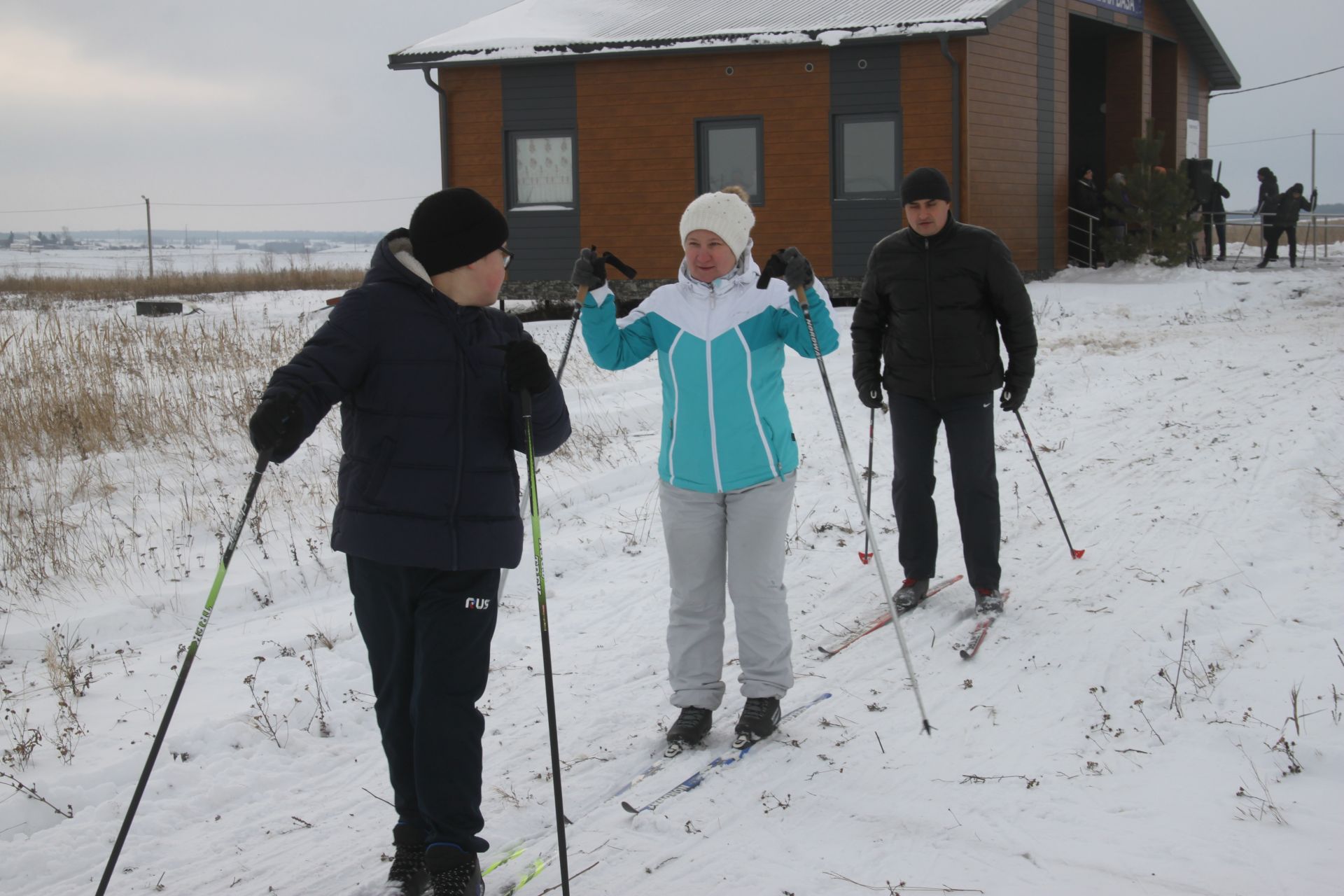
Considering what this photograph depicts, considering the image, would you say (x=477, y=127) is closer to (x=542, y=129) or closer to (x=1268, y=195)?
(x=542, y=129)

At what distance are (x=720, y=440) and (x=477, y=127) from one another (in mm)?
14438

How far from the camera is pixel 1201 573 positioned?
550cm

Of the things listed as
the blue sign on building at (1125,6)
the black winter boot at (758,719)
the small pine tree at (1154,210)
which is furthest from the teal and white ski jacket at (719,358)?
the blue sign on building at (1125,6)

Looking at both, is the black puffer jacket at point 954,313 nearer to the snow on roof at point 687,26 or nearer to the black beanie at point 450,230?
the black beanie at point 450,230

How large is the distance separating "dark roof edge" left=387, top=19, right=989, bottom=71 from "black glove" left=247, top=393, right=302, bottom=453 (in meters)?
14.0

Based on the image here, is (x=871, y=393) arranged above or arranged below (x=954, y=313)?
below

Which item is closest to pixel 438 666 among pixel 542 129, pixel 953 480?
pixel 953 480

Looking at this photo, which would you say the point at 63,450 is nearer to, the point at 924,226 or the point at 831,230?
the point at 924,226

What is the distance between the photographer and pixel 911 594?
5391 millimetres

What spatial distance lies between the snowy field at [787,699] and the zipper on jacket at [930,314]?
1.06 metres

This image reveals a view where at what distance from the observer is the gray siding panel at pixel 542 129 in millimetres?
16828

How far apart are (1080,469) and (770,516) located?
4.51 m

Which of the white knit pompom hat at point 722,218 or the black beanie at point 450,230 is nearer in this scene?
the black beanie at point 450,230

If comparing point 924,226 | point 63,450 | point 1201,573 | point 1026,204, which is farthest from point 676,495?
point 1026,204
